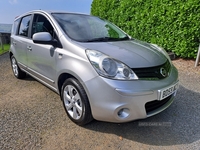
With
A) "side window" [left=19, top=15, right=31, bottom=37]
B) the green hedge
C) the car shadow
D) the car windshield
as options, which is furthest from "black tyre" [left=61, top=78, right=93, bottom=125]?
the green hedge

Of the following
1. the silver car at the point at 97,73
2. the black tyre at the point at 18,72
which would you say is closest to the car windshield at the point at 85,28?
the silver car at the point at 97,73

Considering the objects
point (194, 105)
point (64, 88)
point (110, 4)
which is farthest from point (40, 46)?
point (110, 4)

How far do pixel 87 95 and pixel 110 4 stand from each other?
589 centimetres

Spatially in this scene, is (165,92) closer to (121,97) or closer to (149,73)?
(149,73)

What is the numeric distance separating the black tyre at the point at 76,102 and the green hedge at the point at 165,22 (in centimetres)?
389

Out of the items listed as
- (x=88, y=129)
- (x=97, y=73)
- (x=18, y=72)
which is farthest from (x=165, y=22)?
(x=18, y=72)

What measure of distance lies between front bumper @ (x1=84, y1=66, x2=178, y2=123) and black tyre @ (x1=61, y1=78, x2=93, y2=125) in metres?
0.10

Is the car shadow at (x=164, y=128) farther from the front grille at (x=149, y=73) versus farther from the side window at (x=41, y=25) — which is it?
the side window at (x=41, y=25)

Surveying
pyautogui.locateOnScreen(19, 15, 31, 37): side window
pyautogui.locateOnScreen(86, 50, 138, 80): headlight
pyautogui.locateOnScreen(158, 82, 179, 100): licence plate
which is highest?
pyautogui.locateOnScreen(19, 15, 31, 37): side window

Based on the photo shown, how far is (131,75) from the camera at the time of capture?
1845mm

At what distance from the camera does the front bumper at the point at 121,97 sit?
176 cm

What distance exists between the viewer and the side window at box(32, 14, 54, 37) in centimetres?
259

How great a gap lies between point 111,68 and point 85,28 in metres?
1.10

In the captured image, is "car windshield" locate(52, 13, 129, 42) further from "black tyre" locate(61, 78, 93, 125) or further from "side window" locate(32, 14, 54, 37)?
"black tyre" locate(61, 78, 93, 125)
